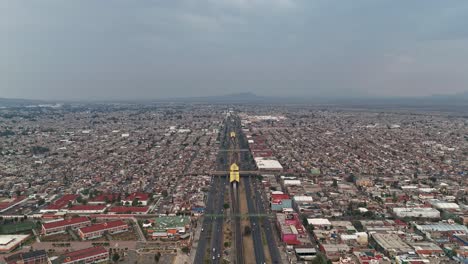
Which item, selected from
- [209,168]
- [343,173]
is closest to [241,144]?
[209,168]

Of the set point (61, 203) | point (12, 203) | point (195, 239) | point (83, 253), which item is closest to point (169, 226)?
point (195, 239)

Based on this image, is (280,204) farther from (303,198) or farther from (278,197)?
(303,198)

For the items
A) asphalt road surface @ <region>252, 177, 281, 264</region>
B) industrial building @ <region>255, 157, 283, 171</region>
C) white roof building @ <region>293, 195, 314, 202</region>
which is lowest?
asphalt road surface @ <region>252, 177, 281, 264</region>

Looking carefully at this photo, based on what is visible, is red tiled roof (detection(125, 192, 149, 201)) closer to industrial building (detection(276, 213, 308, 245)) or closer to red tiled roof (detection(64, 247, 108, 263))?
red tiled roof (detection(64, 247, 108, 263))

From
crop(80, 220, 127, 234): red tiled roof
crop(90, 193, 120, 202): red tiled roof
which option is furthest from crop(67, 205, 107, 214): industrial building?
crop(80, 220, 127, 234): red tiled roof

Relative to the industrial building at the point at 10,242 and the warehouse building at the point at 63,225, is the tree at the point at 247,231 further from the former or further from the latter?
the industrial building at the point at 10,242

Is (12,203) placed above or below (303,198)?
below

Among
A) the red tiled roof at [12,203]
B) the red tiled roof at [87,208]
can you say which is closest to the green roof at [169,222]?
the red tiled roof at [87,208]
